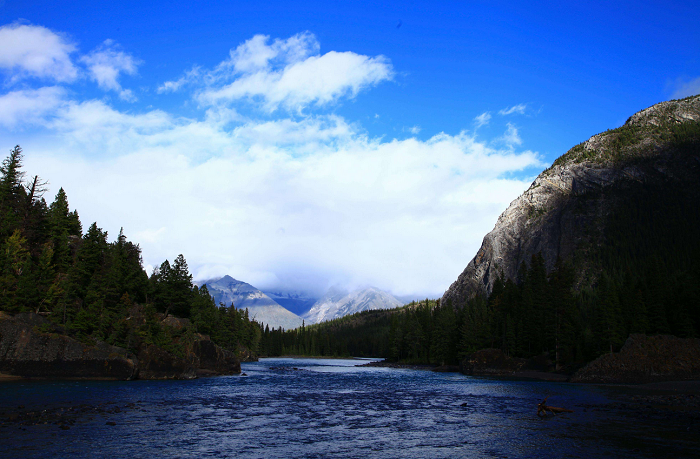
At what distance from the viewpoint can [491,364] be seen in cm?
11812

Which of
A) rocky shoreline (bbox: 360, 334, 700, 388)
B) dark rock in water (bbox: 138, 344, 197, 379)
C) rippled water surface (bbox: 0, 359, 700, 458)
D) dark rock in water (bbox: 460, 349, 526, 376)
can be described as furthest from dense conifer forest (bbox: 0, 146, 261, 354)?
rocky shoreline (bbox: 360, 334, 700, 388)

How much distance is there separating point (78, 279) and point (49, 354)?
730 inches

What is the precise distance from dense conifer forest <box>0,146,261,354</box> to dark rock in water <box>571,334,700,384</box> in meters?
84.1

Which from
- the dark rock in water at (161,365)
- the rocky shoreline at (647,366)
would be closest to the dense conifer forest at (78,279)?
the dark rock in water at (161,365)

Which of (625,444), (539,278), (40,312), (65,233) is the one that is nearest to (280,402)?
(625,444)

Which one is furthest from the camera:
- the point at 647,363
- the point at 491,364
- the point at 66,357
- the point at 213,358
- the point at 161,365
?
the point at 491,364

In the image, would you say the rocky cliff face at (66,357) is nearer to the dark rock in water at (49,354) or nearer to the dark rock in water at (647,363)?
the dark rock in water at (49,354)

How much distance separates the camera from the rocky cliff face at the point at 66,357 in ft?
207

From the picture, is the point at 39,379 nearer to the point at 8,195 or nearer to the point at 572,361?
the point at 8,195

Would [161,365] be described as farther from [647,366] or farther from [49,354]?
[647,366]

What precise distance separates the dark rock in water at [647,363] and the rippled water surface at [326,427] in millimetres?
29890

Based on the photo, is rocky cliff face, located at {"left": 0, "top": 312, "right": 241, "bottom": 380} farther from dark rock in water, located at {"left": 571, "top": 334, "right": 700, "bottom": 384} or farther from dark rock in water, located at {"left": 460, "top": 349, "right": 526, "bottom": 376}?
dark rock in water, located at {"left": 571, "top": 334, "right": 700, "bottom": 384}

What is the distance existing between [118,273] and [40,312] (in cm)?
1427

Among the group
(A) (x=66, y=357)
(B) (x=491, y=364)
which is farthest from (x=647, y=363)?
(A) (x=66, y=357)
